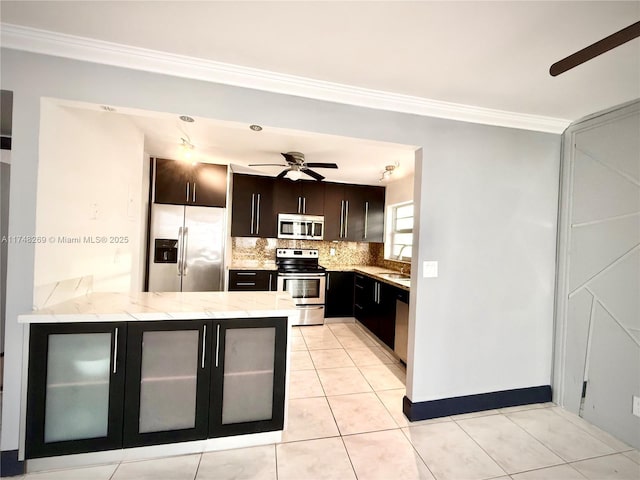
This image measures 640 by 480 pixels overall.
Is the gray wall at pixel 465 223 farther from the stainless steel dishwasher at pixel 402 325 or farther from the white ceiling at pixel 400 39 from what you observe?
the stainless steel dishwasher at pixel 402 325

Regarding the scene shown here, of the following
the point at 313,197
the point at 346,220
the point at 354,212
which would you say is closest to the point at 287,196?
the point at 313,197

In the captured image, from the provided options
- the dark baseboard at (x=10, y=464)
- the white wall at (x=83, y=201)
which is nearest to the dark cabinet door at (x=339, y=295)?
the white wall at (x=83, y=201)

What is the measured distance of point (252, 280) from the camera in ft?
13.2

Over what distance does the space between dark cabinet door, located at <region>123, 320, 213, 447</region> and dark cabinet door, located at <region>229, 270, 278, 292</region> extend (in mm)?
2198

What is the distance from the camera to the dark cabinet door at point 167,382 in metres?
1.65

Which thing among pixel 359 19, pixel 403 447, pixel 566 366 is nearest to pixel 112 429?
pixel 403 447

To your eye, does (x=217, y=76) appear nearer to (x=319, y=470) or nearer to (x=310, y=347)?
(x=319, y=470)

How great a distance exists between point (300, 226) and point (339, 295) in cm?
130

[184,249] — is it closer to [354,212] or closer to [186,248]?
[186,248]

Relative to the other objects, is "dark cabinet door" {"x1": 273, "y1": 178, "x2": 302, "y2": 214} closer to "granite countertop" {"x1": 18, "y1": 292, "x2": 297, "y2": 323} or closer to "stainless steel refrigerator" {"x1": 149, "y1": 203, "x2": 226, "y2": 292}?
"stainless steel refrigerator" {"x1": 149, "y1": 203, "x2": 226, "y2": 292}

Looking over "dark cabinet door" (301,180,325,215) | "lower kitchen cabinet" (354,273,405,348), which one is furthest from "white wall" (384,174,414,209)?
"lower kitchen cabinet" (354,273,405,348)

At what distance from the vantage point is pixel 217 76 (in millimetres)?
1788

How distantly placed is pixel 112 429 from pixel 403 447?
1.83m

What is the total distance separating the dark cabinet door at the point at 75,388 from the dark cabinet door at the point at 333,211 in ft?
11.1
